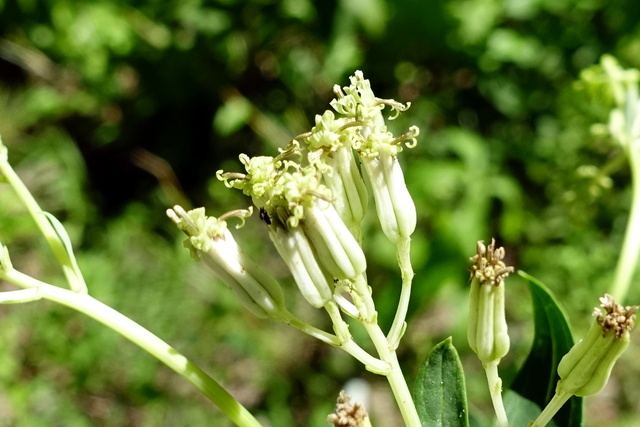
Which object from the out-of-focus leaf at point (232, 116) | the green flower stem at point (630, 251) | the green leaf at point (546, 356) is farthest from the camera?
the out-of-focus leaf at point (232, 116)

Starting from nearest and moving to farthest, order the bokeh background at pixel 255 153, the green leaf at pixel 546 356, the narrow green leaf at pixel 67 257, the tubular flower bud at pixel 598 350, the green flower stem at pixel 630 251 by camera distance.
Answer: the tubular flower bud at pixel 598 350 < the narrow green leaf at pixel 67 257 < the green leaf at pixel 546 356 < the green flower stem at pixel 630 251 < the bokeh background at pixel 255 153

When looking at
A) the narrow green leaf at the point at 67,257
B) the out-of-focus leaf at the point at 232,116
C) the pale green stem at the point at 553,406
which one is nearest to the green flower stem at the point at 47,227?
the narrow green leaf at the point at 67,257

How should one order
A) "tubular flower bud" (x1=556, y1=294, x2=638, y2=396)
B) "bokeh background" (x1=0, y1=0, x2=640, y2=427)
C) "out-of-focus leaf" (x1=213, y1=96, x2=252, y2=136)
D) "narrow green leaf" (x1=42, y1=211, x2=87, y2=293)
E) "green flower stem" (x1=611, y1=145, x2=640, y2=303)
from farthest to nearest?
"out-of-focus leaf" (x1=213, y1=96, x2=252, y2=136) < "bokeh background" (x1=0, y1=0, x2=640, y2=427) < "green flower stem" (x1=611, y1=145, x2=640, y2=303) < "narrow green leaf" (x1=42, y1=211, x2=87, y2=293) < "tubular flower bud" (x1=556, y1=294, x2=638, y2=396)

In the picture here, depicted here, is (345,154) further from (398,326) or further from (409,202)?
(398,326)

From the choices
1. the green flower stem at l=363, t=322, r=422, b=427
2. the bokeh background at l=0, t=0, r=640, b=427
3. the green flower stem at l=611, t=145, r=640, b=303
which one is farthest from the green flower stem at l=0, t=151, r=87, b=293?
the bokeh background at l=0, t=0, r=640, b=427

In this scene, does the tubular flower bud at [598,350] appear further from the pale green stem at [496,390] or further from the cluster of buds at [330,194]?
the cluster of buds at [330,194]

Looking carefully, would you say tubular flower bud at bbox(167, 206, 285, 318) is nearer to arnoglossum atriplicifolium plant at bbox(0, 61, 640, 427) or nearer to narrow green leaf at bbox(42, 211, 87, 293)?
arnoglossum atriplicifolium plant at bbox(0, 61, 640, 427)

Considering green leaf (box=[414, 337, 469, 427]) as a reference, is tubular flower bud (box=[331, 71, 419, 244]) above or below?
above
